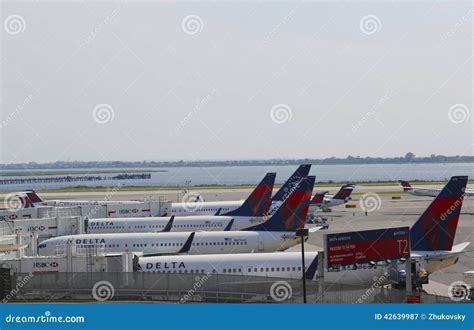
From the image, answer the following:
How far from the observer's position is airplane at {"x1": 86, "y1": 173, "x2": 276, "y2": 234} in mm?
57125

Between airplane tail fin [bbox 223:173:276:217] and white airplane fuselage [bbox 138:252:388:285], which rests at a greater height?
airplane tail fin [bbox 223:173:276:217]

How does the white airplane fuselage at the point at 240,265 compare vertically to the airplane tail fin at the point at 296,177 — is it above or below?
below

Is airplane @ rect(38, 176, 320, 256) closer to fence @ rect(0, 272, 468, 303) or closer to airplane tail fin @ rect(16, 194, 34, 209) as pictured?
fence @ rect(0, 272, 468, 303)

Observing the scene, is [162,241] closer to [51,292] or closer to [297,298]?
[51,292]

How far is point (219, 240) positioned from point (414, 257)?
48.3 ft

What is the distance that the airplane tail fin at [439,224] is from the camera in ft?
120

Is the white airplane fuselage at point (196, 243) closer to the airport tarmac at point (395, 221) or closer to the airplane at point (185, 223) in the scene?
the airplane at point (185, 223)

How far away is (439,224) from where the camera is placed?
36.7m

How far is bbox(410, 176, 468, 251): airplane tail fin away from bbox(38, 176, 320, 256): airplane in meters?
11.2

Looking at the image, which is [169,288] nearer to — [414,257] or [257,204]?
[414,257]

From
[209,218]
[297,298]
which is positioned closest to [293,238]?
[209,218]

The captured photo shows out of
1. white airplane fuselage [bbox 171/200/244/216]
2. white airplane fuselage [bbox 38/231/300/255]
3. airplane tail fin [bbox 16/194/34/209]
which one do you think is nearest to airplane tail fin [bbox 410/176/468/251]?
white airplane fuselage [bbox 38/231/300/255]

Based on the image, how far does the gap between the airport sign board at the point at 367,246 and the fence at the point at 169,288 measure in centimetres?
150

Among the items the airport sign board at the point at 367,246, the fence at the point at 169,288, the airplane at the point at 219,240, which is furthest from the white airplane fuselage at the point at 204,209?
the airport sign board at the point at 367,246
